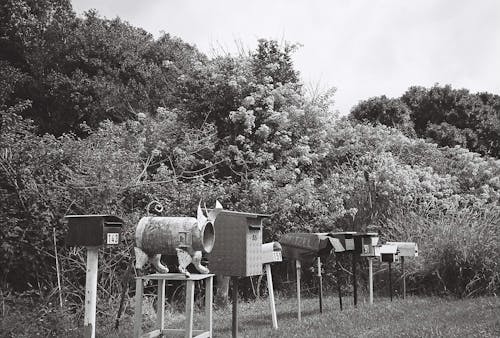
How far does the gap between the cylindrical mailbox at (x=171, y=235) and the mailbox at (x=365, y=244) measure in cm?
374

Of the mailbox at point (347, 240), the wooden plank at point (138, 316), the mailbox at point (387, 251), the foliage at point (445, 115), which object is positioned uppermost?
the foliage at point (445, 115)

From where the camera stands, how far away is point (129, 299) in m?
7.84

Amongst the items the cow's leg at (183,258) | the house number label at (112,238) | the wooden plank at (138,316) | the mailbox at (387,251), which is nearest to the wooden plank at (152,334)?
the wooden plank at (138,316)

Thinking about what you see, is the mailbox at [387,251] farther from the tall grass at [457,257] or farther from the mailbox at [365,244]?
the tall grass at [457,257]

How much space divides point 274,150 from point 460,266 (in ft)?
14.5

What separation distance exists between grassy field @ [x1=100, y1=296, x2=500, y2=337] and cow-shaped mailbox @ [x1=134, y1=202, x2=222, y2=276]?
1.39 m

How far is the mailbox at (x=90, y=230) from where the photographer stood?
5348mm

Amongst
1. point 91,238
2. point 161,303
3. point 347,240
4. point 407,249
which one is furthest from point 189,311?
point 407,249

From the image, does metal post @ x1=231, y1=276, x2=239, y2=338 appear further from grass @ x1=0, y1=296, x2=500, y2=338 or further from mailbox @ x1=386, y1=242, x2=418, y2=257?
mailbox @ x1=386, y1=242, x2=418, y2=257

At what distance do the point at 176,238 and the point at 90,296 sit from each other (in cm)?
95

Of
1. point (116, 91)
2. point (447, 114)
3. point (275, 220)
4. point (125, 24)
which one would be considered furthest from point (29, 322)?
point (447, 114)

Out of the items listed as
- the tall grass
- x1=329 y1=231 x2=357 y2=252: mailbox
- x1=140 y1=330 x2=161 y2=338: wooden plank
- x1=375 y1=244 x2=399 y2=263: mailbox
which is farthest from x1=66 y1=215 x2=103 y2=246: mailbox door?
the tall grass

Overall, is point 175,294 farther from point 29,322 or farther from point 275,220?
point 29,322

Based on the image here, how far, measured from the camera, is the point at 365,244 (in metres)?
8.85
